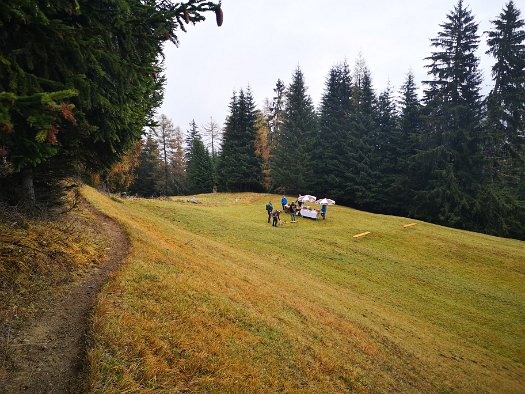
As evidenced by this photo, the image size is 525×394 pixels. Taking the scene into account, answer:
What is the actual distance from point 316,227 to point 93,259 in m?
20.8

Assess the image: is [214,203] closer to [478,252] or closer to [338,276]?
[338,276]

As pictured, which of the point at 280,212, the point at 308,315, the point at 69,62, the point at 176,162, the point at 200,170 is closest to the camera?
the point at 69,62

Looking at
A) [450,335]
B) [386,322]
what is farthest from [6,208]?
[450,335]

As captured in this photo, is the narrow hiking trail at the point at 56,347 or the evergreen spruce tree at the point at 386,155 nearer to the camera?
the narrow hiking trail at the point at 56,347

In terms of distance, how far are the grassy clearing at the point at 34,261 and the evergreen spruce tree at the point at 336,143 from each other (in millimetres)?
38447

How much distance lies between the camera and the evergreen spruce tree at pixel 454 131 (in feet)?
110

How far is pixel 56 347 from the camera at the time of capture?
4.59 metres

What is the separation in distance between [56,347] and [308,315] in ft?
23.5

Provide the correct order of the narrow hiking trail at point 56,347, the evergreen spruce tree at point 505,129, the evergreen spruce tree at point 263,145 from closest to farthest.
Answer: the narrow hiking trail at point 56,347, the evergreen spruce tree at point 505,129, the evergreen spruce tree at point 263,145

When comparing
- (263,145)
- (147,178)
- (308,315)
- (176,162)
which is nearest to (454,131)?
(263,145)

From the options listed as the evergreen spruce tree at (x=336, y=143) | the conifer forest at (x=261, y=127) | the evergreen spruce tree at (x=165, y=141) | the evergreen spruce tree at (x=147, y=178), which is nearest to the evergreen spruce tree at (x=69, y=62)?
the conifer forest at (x=261, y=127)

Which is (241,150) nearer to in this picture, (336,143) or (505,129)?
(336,143)

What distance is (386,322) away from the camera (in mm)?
12086

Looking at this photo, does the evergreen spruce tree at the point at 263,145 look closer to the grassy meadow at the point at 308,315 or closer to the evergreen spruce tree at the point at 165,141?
the evergreen spruce tree at the point at 165,141
